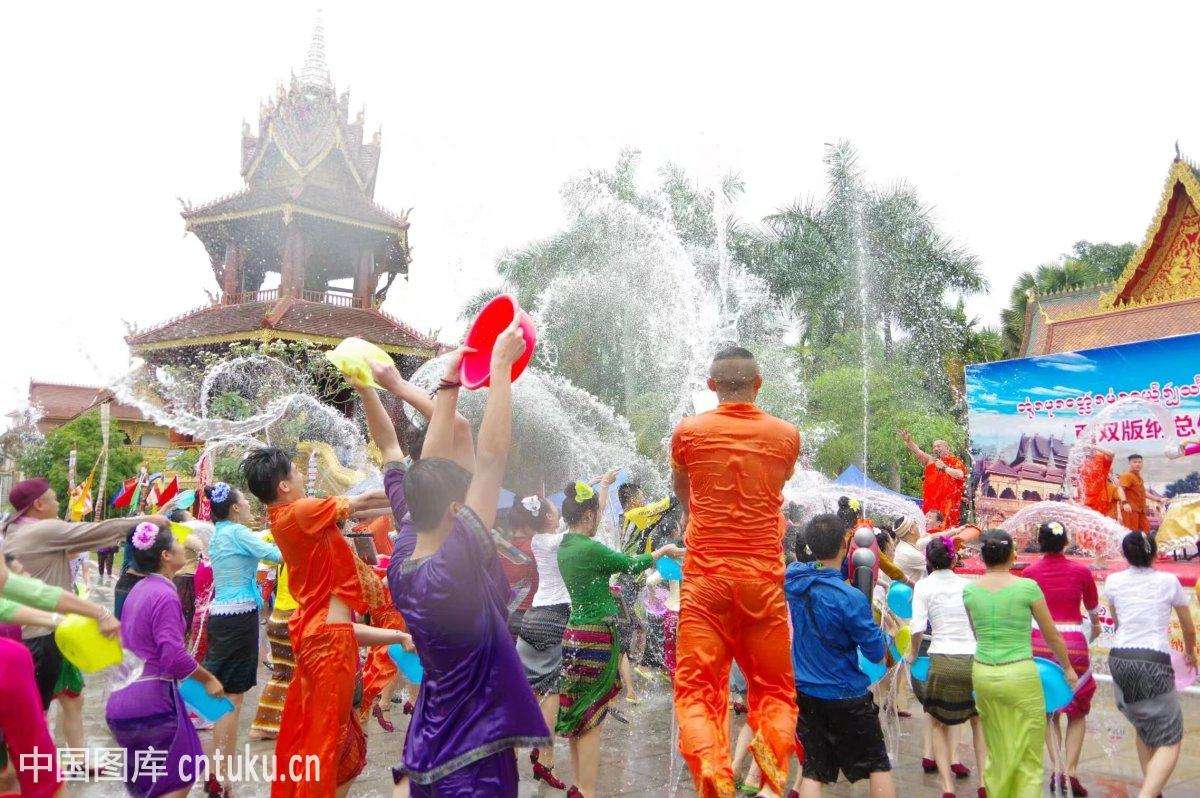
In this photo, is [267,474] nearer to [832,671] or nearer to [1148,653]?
[832,671]

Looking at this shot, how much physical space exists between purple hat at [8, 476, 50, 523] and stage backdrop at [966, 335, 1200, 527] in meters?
12.2

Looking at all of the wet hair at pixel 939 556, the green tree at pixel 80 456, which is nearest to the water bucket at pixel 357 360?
the wet hair at pixel 939 556

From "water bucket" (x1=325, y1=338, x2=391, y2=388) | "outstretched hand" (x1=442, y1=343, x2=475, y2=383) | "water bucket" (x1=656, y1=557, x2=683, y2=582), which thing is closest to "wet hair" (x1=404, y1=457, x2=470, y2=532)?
"outstretched hand" (x1=442, y1=343, x2=475, y2=383)

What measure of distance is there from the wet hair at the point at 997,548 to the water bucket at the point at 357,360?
3118 millimetres

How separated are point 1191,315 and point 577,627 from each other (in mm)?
13720

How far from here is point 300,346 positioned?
24.5m

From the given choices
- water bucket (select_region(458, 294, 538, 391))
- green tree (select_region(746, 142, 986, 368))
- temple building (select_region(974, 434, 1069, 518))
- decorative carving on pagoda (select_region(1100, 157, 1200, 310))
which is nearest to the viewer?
water bucket (select_region(458, 294, 538, 391))

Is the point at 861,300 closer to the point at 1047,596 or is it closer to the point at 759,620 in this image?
the point at 1047,596

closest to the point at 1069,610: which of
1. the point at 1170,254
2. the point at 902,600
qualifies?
the point at 902,600

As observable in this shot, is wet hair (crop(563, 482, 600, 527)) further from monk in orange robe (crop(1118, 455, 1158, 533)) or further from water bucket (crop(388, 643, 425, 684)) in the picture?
monk in orange robe (crop(1118, 455, 1158, 533))

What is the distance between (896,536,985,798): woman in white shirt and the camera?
15.8ft

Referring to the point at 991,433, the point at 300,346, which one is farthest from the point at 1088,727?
the point at 300,346

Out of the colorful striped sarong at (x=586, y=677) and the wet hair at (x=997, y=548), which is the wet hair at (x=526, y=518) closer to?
the colorful striped sarong at (x=586, y=677)

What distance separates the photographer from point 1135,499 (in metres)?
11.5
